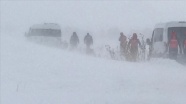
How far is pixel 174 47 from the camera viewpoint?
636 inches

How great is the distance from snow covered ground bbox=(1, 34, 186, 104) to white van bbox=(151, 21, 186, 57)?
2.76 meters

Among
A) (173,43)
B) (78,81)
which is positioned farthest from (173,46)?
(78,81)

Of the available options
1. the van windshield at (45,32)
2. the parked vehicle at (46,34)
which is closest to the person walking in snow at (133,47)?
the parked vehicle at (46,34)

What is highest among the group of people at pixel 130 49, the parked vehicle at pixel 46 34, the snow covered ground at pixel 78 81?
the parked vehicle at pixel 46 34

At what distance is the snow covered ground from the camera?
904 centimetres

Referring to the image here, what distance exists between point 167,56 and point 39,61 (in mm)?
5817

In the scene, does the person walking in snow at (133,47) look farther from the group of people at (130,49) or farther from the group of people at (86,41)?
the group of people at (86,41)

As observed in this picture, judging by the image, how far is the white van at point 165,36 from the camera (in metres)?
16.7

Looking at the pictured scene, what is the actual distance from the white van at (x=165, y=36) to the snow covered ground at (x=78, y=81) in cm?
276

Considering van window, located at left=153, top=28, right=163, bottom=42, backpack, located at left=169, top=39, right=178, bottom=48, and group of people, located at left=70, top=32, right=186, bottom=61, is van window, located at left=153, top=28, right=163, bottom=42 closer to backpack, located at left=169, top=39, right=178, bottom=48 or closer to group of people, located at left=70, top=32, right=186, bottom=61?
group of people, located at left=70, top=32, right=186, bottom=61

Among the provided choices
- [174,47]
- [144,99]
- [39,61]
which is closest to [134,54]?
[174,47]

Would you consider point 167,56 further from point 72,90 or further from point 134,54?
point 72,90

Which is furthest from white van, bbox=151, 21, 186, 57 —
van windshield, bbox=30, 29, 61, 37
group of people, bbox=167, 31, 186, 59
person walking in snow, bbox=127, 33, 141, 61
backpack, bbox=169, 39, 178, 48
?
van windshield, bbox=30, 29, 61, 37

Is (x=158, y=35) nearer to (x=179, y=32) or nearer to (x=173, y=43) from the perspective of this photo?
(x=179, y=32)
